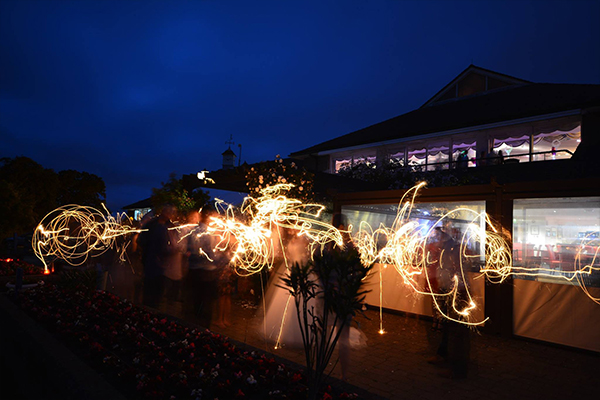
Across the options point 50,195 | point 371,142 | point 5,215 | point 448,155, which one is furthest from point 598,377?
point 50,195

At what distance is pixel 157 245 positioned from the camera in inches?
295

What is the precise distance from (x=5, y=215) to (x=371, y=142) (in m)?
15.7

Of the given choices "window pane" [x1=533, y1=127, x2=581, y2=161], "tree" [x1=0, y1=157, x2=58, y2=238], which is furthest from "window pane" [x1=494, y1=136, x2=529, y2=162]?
"tree" [x1=0, y1=157, x2=58, y2=238]

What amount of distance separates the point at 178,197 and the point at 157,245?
22.1 ft

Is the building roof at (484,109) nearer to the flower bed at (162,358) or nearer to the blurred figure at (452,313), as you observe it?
the blurred figure at (452,313)

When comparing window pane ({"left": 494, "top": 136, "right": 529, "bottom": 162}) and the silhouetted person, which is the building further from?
the silhouetted person

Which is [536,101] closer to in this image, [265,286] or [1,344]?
[265,286]

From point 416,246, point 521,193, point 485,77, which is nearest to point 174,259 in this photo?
point 416,246

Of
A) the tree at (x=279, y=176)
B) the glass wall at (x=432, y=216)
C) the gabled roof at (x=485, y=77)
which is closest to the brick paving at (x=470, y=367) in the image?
the glass wall at (x=432, y=216)

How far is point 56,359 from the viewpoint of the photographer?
4.43 meters

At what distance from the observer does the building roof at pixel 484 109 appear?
14242mm

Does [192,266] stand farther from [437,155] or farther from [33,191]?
[33,191]

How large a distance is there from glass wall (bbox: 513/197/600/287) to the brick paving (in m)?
1.33

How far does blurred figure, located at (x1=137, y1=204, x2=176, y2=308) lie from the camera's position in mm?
7469
